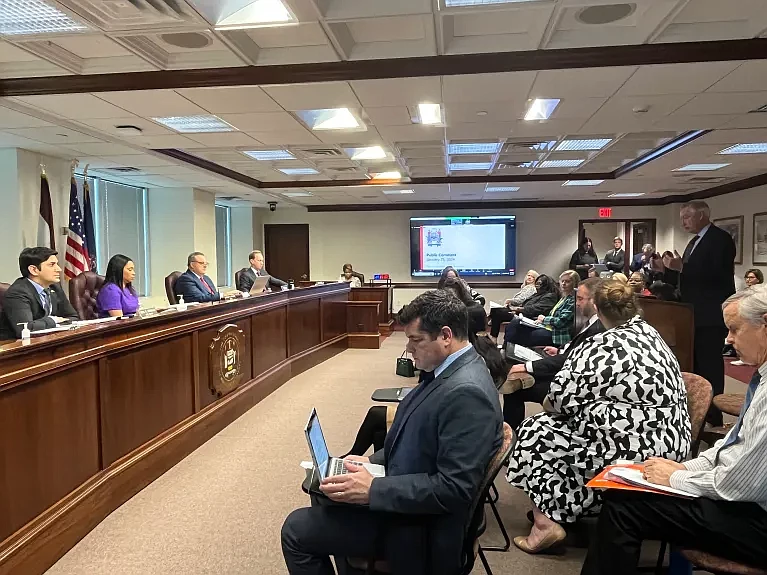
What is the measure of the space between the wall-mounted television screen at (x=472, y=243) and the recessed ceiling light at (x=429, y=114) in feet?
23.1

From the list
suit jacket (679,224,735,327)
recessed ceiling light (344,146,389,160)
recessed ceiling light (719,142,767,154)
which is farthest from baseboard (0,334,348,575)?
recessed ceiling light (719,142,767,154)

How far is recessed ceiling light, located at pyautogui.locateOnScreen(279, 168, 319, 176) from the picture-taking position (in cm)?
823

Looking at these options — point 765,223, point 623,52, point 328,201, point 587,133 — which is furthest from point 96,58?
point 765,223

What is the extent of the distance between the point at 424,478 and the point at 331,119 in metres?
4.42

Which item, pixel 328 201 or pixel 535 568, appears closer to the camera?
pixel 535 568

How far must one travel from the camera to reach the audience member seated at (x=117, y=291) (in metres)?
4.73

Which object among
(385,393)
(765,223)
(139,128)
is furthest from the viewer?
(765,223)

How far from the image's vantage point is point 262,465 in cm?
362

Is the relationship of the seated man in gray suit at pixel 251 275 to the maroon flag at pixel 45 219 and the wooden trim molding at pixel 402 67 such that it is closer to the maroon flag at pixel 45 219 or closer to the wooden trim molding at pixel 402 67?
the maroon flag at pixel 45 219

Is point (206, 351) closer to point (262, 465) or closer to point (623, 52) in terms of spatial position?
point (262, 465)

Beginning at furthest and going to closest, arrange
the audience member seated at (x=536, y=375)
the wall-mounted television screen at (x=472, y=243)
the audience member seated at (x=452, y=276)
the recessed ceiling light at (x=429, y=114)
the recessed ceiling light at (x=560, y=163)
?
the wall-mounted television screen at (x=472, y=243)
the recessed ceiling light at (x=560, y=163)
the audience member seated at (x=452, y=276)
the recessed ceiling light at (x=429, y=114)
the audience member seated at (x=536, y=375)

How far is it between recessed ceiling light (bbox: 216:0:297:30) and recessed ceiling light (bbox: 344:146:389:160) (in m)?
3.56

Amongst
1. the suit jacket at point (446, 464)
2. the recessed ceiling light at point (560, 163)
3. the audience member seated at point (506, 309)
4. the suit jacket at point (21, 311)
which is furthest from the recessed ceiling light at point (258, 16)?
the audience member seated at point (506, 309)

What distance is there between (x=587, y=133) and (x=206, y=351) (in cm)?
435
